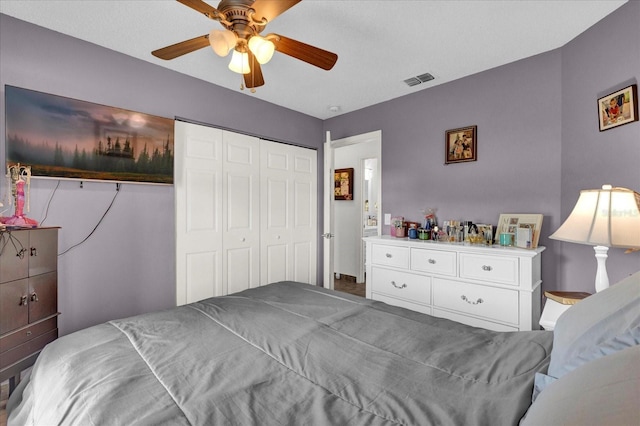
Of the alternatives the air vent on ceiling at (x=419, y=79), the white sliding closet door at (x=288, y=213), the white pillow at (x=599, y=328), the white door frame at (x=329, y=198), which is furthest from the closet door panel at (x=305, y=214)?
the white pillow at (x=599, y=328)

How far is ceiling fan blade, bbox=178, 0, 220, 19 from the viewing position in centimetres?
139

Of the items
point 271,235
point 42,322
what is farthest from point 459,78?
point 42,322

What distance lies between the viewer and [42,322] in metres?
1.89

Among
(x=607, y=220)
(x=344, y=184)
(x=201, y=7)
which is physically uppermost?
(x=201, y=7)

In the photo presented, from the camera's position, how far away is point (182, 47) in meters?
1.70

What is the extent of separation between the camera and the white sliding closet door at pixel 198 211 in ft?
9.34

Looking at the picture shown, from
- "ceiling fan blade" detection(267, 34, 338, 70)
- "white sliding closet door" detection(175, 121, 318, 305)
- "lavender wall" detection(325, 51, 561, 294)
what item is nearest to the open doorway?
"white sliding closet door" detection(175, 121, 318, 305)

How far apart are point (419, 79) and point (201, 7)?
2172mm

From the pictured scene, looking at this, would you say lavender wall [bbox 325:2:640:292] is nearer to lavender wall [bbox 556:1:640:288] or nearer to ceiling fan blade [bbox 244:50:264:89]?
lavender wall [bbox 556:1:640:288]

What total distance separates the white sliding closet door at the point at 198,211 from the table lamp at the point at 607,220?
9.24ft

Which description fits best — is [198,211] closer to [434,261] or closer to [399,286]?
[399,286]

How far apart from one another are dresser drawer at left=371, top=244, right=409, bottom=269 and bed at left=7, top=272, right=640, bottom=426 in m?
1.36

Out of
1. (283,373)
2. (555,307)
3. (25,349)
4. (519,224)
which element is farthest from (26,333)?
(519,224)

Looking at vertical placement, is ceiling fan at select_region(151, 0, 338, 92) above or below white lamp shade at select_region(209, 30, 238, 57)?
above
